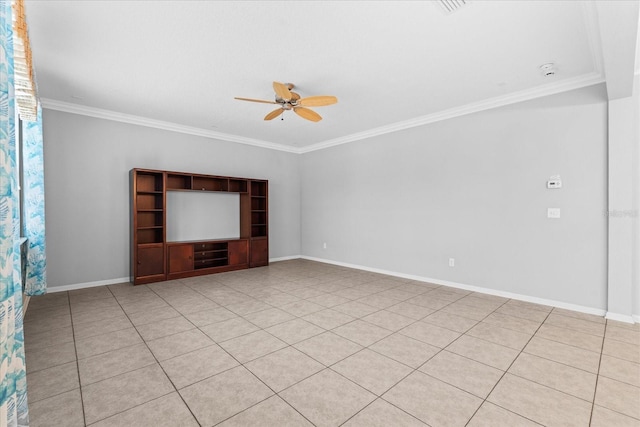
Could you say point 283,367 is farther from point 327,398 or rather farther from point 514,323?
point 514,323

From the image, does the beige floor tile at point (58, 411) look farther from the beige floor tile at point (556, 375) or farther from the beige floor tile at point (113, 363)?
the beige floor tile at point (556, 375)

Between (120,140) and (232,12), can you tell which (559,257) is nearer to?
(232,12)

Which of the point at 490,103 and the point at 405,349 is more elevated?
the point at 490,103

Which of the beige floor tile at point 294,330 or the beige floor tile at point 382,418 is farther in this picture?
the beige floor tile at point 294,330

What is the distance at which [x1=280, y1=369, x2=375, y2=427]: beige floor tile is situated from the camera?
6.11ft

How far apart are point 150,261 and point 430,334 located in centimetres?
451

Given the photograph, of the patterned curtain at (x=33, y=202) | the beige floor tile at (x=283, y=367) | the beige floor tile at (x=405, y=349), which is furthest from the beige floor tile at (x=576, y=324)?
the patterned curtain at (x=33, y=202)

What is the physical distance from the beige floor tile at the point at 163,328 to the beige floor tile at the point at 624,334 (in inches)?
171

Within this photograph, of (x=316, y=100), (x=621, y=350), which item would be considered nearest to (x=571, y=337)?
(x=621, y=350)

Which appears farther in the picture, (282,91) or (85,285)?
(85,285)

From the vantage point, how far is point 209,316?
3537 mm

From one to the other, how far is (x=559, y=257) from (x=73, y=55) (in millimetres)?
6155

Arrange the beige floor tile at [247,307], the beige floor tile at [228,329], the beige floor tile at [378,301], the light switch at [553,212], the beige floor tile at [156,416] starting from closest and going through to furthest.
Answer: the beige floor tile at [156,416] → the beige floor tile at [228,329] → the beige floor tile at [247,307] → the light switch at [553,212] → the beige floor tile at [378,301]

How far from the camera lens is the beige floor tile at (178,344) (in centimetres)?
265
